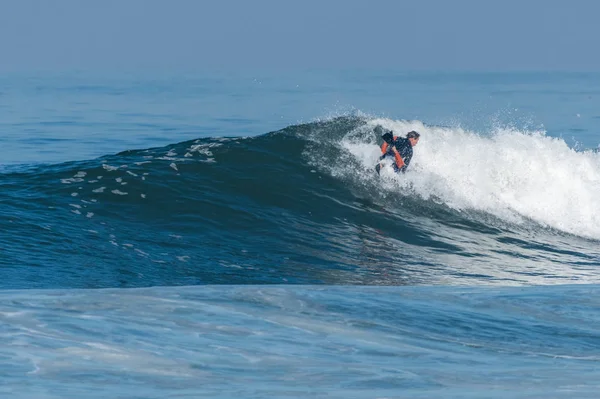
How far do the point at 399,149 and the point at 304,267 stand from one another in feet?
15.5

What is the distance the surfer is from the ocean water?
0.95 ft

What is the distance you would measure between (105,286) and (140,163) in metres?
5.88

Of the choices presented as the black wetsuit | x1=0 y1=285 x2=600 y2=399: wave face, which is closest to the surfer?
the black wetsuit

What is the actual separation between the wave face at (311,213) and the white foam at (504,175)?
4cm

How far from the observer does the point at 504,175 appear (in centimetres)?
1761

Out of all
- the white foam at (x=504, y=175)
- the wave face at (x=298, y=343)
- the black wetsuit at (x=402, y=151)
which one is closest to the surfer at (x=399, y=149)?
the black wetsuit at (x=402, y=151)

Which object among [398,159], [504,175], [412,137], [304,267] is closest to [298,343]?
[304,267]

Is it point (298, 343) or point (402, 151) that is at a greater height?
point (402, 151)

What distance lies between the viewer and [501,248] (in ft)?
46.5

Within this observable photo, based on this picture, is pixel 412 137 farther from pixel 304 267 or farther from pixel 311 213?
pixel 304 267

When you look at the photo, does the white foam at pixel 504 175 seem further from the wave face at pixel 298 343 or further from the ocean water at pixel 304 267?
the wave face at pixel 298 343

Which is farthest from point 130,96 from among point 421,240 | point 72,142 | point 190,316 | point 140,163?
point 190,316

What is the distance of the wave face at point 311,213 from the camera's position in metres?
11.8

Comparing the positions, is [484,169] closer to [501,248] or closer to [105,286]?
[501,248]
